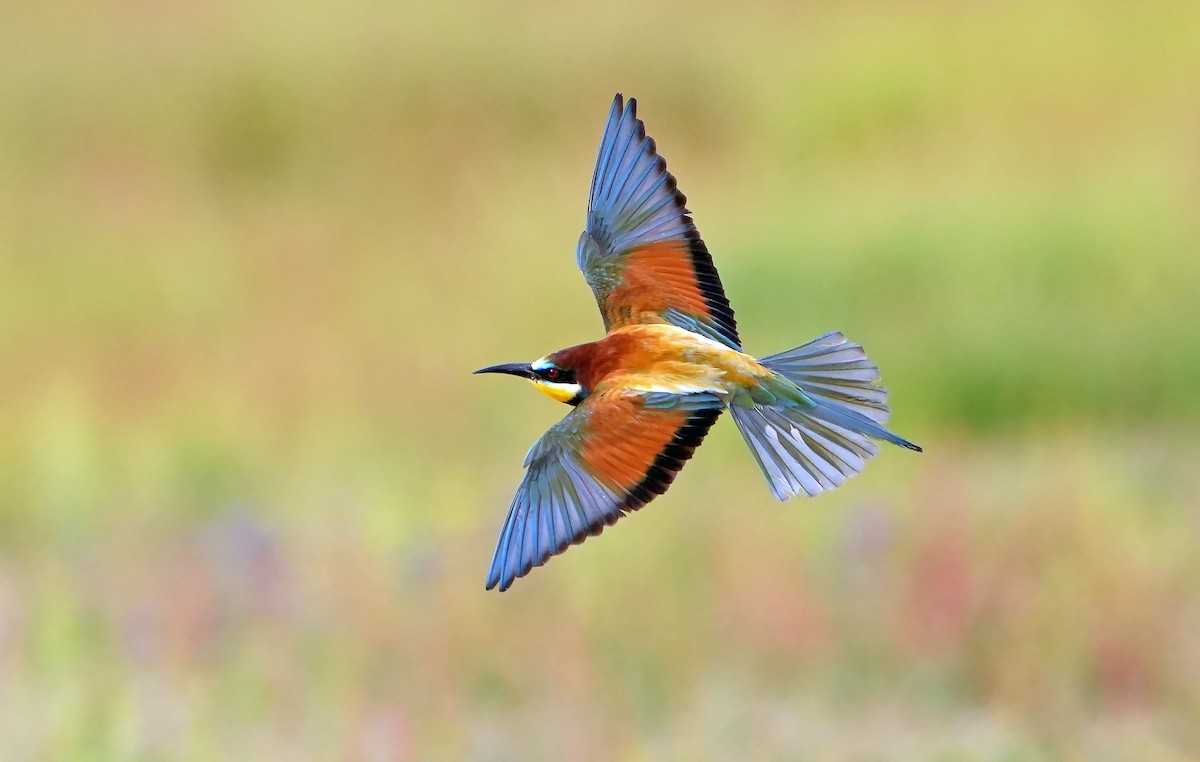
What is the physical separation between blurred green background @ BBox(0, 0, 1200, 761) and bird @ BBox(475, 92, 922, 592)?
1561 millimetres

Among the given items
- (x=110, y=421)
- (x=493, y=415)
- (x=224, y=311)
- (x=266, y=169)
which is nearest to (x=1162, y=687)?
(x=493, y=415)

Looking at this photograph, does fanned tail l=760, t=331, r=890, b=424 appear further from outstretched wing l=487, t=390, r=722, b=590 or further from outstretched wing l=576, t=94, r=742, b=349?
outstretched wing l=487, t=390, r=722, b=590

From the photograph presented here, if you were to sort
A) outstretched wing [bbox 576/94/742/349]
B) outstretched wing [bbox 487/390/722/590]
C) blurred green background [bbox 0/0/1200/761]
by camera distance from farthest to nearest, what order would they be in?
blurred green background [bbox 0/0/1200/761] → outstretched wing [bbox 576/94/742/349] → outstretched wing [bbox 487/390/722/590]

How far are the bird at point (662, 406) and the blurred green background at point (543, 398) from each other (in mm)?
1561

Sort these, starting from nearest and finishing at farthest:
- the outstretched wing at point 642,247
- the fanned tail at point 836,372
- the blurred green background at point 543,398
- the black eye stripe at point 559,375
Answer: the black eye stripe at point 559,375 < the fanned tail at point 836,372 < the outstretched wing at point 642,247 < the blurred green background at point 543,398

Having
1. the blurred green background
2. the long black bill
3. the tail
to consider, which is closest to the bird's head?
the long black bill

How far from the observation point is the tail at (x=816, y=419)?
1718mm

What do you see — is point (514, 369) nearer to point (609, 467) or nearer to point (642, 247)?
point (609, 467)

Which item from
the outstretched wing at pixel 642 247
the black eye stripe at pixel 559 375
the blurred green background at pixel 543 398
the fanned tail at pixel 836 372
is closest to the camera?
the black eye stripe at pixel 559 375

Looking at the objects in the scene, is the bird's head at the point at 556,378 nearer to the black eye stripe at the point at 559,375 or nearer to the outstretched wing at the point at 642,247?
the black eye stripe at the point at 559,375

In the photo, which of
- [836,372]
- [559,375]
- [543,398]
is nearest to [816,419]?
[836,372]

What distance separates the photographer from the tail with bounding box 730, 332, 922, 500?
172cm

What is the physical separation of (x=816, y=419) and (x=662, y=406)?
19 cm

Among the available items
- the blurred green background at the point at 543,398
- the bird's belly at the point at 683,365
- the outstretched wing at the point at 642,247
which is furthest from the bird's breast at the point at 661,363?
the blurred green background at the point at 543,398
